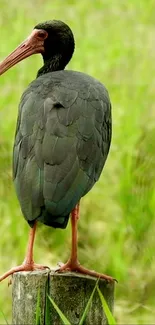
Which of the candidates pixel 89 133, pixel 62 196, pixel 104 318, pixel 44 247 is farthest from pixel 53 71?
pixel 44 247

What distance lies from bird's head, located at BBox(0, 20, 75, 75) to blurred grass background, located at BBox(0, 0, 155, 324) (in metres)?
1.84

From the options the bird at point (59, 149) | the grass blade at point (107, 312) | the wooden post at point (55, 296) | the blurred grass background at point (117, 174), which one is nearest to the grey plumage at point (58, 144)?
the bird at point (59, 149)

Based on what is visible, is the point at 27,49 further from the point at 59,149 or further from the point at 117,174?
the point at 117,174

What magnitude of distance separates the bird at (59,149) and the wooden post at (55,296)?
27 cm

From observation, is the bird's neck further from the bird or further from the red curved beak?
the bird

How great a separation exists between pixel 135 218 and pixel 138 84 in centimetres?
118

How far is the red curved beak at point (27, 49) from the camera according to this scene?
6.20 m

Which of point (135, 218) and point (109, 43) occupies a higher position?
point (109, 43)

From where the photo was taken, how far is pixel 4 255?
26.4ft

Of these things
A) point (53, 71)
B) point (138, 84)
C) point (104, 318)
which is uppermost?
point (138, 84)

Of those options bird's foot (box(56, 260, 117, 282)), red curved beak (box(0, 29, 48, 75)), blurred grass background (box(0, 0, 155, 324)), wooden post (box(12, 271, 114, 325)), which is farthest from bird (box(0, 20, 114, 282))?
blurred grass background (box(0, 0, 155, 324))

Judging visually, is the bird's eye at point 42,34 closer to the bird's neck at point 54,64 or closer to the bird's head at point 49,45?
the bird's head at point 49,45

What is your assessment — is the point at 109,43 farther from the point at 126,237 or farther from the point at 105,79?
the point at 126,237

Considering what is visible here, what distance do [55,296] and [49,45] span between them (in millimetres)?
2158
